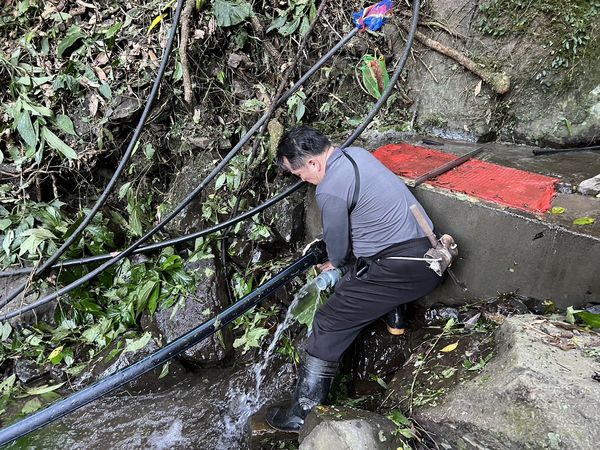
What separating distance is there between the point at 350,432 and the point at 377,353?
46.8 inches

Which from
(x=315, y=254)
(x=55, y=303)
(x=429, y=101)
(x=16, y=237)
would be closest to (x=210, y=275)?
(x=315, y=254)

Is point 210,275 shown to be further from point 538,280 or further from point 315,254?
point 538,280

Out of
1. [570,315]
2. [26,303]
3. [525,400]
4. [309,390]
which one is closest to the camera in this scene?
[525,400]

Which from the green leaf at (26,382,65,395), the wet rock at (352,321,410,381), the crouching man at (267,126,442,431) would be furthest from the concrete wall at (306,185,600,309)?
the green leaf at (26,382,65,395)

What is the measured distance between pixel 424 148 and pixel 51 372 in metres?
4.55

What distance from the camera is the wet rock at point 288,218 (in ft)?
15.3

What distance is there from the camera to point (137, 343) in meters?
4.29

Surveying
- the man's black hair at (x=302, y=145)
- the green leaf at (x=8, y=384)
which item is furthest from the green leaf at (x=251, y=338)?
the green leaf at (x=8, y=384)

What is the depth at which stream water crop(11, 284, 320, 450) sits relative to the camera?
371 cm

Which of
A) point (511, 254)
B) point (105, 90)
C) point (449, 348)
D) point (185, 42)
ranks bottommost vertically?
point (449, 348)

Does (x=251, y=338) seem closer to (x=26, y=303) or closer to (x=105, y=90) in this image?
(x=26, y=303)

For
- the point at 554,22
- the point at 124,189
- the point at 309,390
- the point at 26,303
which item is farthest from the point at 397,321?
the point at 26,303

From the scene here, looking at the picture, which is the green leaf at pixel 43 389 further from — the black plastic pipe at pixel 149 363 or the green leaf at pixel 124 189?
the green leaf at pixel 124 189

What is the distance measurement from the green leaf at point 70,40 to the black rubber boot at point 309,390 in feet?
14.8
